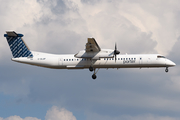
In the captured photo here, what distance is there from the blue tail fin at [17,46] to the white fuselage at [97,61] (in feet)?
2.28

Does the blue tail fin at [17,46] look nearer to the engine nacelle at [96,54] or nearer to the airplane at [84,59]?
the airplane at [84,59]

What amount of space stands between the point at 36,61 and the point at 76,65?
6092 millimetres

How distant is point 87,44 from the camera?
153ft

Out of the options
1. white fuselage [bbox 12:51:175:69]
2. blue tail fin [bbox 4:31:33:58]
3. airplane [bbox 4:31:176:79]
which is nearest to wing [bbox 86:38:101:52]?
airplane [bbox 4:31:176:79]

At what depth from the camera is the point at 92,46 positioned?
47.2 metres

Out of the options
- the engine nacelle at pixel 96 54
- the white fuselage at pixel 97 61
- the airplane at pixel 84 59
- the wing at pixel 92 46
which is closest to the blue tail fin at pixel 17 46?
the airplane at pixel 84 59

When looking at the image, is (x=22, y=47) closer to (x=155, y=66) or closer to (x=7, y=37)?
(x=7, y=37)

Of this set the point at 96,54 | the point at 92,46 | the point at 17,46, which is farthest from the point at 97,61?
the point at 17,46

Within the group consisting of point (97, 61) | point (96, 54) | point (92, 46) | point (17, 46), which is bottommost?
point (97, 61)

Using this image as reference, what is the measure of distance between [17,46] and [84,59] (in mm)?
10491

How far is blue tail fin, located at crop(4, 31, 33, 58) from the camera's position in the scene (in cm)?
5041

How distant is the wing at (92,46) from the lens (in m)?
45.8


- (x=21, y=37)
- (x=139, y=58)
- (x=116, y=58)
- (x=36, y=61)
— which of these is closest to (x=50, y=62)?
(x=36, y=61)

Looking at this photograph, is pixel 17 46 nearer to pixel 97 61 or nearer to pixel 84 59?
pixel 84 59
